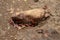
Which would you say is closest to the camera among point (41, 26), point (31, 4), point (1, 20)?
point (41, 26)

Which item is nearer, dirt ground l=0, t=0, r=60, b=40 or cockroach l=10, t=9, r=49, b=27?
dirt ground l=0, t=0, r=60, b=40

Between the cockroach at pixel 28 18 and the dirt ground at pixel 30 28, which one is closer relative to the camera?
the dirt ground at pixel 30 28

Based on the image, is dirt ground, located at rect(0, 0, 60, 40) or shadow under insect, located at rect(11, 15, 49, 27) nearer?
dirt ground, located at rect(0, 0, 60, 40)

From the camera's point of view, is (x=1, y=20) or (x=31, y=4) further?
(x=31, y=4)

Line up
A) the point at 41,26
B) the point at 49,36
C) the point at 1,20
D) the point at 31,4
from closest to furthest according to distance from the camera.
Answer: the point at 49,36 < the point at 41,26 < the point at 1,20 < the point at 31,4

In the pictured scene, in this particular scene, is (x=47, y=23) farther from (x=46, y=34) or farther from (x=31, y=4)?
(x=31, y=4)

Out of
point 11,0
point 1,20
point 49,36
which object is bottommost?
point 49,36

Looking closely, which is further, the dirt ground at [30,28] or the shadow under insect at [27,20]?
the shadow under insect at [27,20]

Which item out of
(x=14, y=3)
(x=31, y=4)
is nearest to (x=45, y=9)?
(x=31, y=4)
